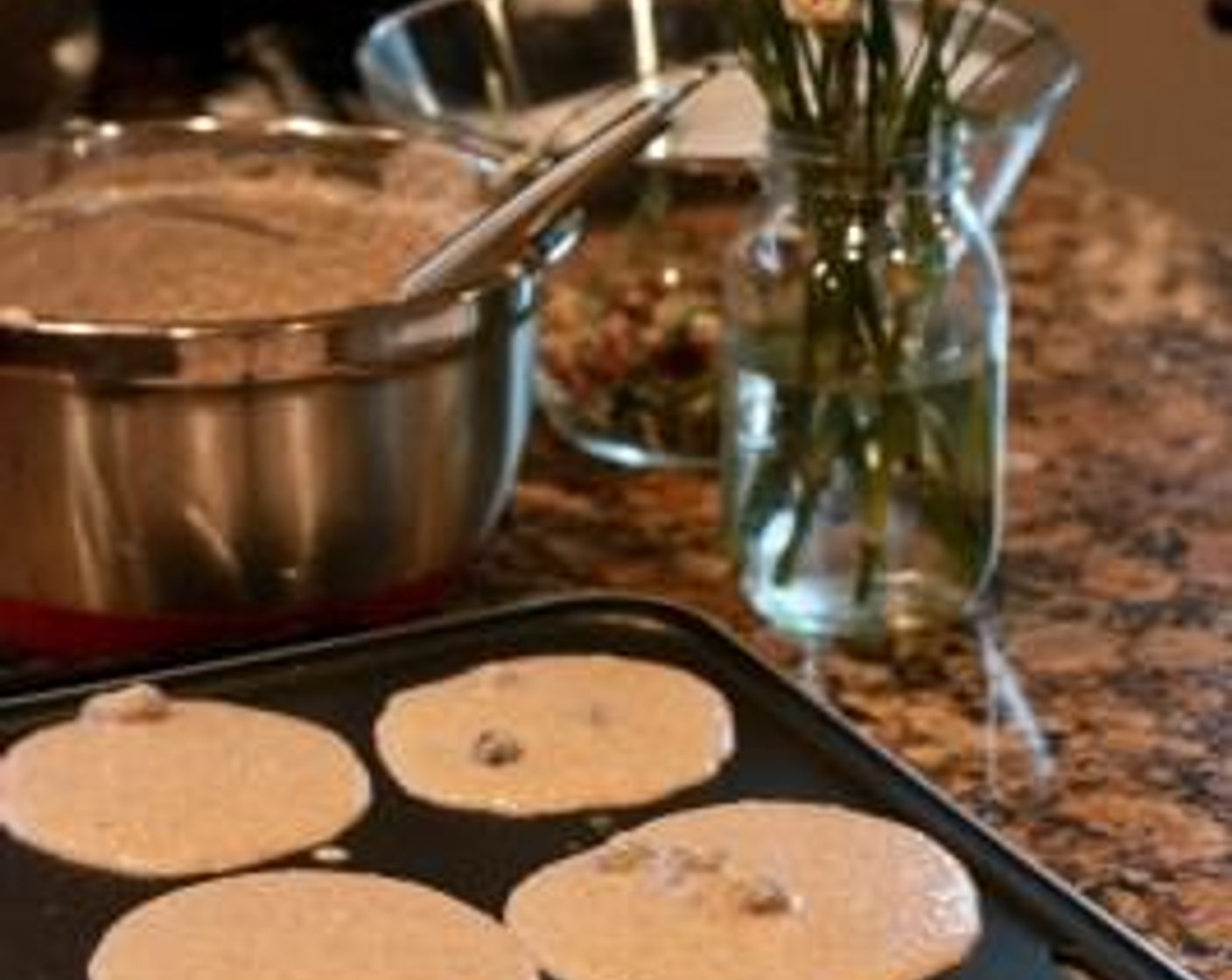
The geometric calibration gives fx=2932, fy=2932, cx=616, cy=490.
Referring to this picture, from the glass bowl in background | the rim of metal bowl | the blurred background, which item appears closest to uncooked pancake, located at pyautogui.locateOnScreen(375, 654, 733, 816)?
the rim of metal bowl

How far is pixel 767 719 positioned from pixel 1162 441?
39 centimetres

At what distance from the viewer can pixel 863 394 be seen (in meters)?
1.18

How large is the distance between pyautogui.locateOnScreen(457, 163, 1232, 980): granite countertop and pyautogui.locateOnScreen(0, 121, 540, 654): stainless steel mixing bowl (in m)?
0.10

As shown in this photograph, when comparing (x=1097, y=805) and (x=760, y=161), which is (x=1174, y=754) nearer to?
(x=1097, y=805)

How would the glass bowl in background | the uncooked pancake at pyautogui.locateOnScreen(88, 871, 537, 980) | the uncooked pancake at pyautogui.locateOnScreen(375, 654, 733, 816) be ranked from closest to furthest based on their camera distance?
the uncooked pancake at pyautogui.locateOnScreen(88, 871, 537, 980) → the uncooked pancake at pyautogui.locateOnScreen(375, 654, 733, 816) → the glass bowl in background

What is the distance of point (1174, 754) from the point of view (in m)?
1.14

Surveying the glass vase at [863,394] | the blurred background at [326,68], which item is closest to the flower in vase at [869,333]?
the glass vase at [863,394]

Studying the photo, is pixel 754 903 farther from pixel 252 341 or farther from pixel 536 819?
pixel 252 341

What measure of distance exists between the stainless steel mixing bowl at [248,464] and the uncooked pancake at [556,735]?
0.23 ft

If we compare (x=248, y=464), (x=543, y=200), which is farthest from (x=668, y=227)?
(x=248, y=464)

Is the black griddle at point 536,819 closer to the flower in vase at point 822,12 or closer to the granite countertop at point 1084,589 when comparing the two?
the granite countertop at point 1084,589

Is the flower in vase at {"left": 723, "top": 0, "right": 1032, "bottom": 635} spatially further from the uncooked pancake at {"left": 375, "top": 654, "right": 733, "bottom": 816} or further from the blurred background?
the blurred background

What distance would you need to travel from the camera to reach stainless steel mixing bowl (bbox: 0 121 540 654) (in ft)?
3.63

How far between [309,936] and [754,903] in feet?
0.49
